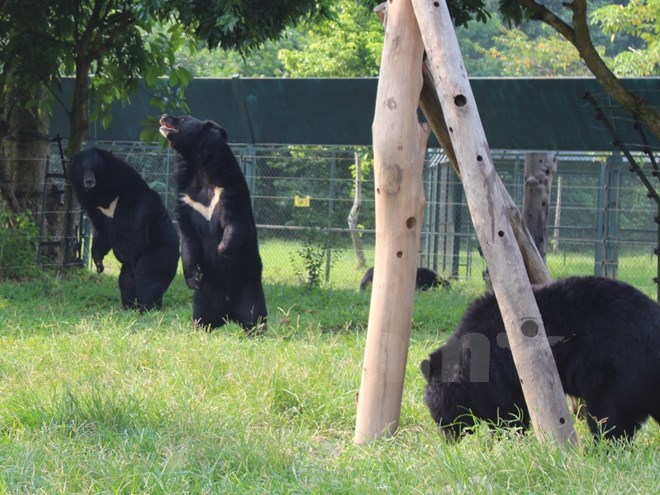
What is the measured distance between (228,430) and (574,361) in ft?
4.95

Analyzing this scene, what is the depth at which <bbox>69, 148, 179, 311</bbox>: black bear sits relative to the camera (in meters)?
9.28

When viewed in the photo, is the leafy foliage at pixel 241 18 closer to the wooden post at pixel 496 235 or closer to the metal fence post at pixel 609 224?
the wooden post at pixel 496 235

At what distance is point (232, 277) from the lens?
725 centimetres

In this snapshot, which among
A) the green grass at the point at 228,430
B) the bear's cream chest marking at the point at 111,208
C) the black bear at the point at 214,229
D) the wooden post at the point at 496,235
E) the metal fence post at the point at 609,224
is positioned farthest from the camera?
the metal fence post at the point at 609,224

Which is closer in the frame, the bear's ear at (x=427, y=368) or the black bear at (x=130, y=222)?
the bear's ear at (x=427, y=368)

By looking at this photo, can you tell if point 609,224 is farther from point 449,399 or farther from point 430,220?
point 449,399

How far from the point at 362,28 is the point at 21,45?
33.2ft

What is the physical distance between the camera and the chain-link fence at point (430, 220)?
13.1 meters

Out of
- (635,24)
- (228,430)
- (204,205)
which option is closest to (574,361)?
(228,430)

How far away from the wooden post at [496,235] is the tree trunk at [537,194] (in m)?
3.52

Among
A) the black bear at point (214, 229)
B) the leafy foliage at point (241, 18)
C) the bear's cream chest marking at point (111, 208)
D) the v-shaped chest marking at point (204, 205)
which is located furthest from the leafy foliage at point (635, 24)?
the v-shaped chest marking at point (204, 205)

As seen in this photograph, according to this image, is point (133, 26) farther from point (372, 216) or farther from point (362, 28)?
point (372, 216)

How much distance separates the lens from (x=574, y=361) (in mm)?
4246

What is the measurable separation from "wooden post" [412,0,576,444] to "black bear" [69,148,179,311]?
5.53 metres
